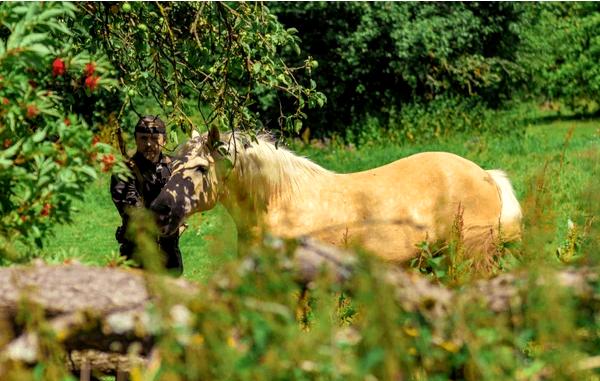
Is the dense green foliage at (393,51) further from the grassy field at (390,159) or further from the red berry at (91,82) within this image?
the red berry at (91,82)

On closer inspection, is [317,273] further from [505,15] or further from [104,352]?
[505,15]

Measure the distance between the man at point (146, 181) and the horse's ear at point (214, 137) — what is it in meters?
0.46

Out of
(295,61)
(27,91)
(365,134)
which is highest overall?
(27,91)

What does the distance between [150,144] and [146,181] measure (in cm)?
31

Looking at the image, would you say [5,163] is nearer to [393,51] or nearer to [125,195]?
[125,195]

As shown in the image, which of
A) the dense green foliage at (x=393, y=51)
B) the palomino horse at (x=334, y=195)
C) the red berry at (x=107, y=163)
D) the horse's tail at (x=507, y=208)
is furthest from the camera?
the dense green foliage at (x=393, y=51)

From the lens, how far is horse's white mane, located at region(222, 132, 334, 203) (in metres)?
7.81

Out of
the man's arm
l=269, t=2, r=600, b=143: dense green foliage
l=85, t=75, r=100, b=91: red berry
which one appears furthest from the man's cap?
l=269, t=2, r=600, b=143: dense green foliage

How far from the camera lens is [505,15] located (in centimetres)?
2897

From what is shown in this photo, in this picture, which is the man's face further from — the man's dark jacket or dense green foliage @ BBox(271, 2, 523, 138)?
dense green foliage @ BBox(271, 2, 523, 138)

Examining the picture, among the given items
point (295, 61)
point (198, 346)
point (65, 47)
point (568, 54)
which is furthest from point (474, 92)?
point (198, 346)

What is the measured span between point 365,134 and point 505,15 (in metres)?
6.42

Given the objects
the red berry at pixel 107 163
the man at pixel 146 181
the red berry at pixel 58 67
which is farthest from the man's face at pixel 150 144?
the red berry at pixel 107 163

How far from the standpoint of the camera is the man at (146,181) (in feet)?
25.6
